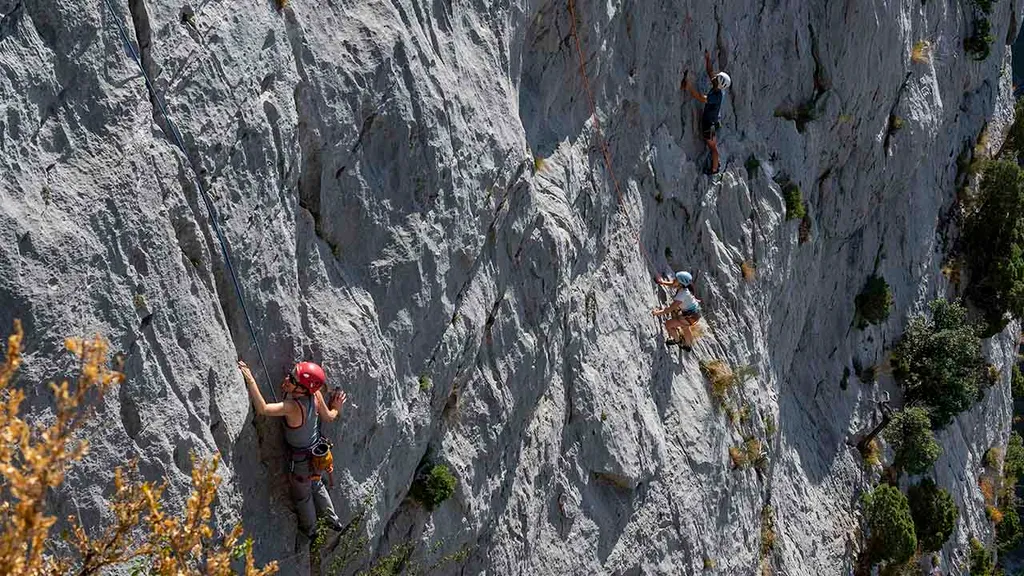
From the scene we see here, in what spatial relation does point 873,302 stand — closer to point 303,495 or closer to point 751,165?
point 751,165

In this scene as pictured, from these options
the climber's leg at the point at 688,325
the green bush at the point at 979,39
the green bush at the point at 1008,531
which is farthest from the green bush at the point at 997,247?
the climber's leg at the point at 688,325

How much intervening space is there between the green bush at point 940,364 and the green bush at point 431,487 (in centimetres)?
2002

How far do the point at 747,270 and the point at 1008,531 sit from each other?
839 inches

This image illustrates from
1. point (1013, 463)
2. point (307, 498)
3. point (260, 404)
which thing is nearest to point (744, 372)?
point (307, 498)

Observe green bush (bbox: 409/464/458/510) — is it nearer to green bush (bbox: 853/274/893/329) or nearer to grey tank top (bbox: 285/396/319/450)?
grey tank top (bbox: 285/396/319/450)

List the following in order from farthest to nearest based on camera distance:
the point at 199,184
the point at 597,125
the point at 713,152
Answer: the point at 713,152 → the point at 597,125 → the point at 199,184

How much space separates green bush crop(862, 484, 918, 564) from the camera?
2395 cm

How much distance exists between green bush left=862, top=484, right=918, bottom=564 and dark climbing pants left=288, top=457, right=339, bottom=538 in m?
18.4

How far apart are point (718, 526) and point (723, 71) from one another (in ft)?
30.2

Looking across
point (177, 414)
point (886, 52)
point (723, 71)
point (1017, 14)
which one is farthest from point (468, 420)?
point (1017, 14)

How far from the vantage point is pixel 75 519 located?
7.31 meters

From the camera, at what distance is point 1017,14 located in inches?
1362

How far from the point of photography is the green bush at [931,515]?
1049 inches

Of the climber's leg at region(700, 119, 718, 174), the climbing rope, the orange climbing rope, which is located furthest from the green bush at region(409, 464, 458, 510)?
the climber's leg at region(700, 119, 718, 174)
